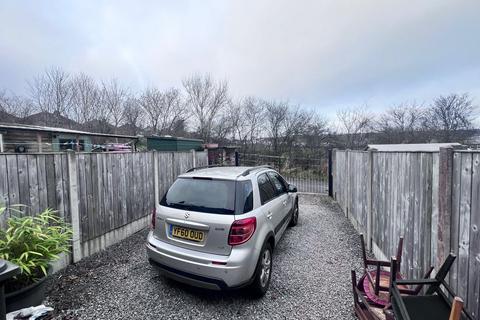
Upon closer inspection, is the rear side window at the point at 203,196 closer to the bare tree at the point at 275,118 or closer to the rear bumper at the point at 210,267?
the rear bumper at the point at 210,267

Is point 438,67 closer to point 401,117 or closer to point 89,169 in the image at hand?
point 401,117

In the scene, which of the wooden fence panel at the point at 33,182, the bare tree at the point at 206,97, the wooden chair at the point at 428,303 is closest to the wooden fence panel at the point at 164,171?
the wooden fence panel at the point at 33,182

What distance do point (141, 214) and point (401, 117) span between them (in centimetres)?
2177

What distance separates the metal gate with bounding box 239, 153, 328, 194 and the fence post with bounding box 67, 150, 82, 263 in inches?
339

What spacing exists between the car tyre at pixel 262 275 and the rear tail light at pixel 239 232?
395mm

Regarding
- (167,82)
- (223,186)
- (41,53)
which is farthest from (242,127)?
(223,186)

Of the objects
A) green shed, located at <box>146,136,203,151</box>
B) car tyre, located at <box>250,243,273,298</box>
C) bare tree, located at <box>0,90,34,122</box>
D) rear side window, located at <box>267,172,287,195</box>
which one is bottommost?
car tyre, located at <box>250,243,273,298</box>

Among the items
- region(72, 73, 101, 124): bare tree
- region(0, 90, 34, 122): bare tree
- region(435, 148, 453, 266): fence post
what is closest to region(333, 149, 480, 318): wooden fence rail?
region(435, 148, 453, 266): fence post

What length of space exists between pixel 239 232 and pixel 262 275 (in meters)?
0.75

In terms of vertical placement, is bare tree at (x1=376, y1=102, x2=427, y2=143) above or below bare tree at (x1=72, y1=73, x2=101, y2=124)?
below

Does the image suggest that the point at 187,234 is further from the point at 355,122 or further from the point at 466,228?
the point at 355,122

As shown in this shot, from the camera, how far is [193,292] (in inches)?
117

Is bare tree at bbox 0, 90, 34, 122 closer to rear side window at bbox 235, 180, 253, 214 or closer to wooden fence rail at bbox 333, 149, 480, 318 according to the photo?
rear side window at bbox 235, 180, 253, 214

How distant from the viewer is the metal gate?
33.6 ft
